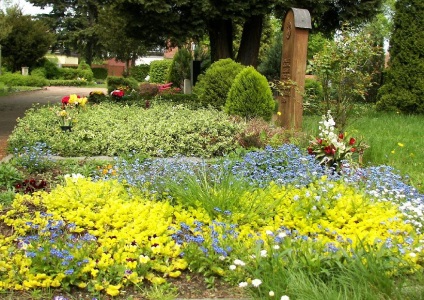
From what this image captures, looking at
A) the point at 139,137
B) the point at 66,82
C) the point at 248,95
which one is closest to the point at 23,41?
the point at 66,82

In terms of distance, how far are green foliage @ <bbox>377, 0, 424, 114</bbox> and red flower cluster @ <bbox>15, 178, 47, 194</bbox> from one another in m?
11.5

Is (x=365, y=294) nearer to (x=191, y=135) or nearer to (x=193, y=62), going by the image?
(x=191, y=135)

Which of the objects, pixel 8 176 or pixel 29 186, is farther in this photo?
pixel 8 176

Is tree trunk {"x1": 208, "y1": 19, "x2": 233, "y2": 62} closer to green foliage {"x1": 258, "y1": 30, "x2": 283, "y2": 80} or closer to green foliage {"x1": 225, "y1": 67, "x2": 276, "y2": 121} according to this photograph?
green foliage {"x1": 258, "y1": 30, "x2": 283, "y2": 80}

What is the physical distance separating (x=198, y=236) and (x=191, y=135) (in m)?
3.84

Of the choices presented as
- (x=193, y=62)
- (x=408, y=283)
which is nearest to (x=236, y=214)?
(x=408, y=283)

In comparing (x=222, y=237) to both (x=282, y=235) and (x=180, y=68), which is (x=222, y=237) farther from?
(x=180, y=68)

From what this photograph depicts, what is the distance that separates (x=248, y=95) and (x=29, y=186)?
4.75 m

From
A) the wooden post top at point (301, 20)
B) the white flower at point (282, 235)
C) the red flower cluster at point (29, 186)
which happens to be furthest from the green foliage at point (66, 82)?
the white flower at point (282, 235)

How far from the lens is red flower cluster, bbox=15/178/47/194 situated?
502 centimetres

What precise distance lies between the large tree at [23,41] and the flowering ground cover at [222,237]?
37.2m

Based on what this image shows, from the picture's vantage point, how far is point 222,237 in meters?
3.34

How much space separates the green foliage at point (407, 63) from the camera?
14.0 meters

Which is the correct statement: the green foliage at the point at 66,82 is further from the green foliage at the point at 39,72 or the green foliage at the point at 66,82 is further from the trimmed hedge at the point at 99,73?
the trimmed hedge at the point at 99,73
